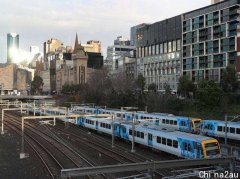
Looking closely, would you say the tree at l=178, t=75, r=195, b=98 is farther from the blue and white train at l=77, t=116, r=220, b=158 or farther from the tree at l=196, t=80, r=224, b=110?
the blue and white train at l=77, t=116, r=220, b=158

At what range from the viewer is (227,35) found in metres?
102

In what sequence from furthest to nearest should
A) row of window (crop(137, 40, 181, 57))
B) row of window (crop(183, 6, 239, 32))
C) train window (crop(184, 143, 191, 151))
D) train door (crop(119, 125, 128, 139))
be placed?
row of window (crop(137, 40, 181, 57)), row of window (crop(183, 6, 239, 32)), train door (crop(119, 125, 128, 139)), train window (crop(184, 143, 191, 151))

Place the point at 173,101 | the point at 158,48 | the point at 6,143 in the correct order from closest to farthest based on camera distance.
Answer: the point at 6,143
the point at 173,101
the point at 158,48

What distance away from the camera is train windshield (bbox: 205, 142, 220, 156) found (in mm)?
31172

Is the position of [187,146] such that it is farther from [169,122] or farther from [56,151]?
[169,122]

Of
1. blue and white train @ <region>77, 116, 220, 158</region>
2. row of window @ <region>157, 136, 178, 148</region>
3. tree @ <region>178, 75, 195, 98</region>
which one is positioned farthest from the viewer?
tree @ <region>178, 75, 195, 98</region>

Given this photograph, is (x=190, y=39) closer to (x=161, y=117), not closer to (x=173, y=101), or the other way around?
(x=173, y=101)

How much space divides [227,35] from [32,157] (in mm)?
77596

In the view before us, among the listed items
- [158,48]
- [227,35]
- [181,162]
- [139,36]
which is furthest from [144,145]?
[139,36]

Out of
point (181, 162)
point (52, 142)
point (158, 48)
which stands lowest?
point (52, 142)

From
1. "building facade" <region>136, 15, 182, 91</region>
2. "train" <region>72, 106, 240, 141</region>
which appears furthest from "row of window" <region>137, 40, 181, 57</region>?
"train" <region>72, 106, 240, 141</region>

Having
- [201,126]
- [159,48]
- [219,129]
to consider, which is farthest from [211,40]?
[219,129]

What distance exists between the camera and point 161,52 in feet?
443

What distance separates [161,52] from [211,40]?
29.6 metres
